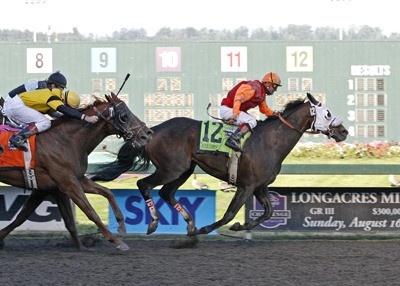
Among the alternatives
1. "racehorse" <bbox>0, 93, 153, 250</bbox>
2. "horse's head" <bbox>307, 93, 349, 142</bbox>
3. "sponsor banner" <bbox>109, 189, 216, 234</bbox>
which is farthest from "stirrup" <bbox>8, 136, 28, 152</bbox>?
"horse's head" <bbox>307, 93, 349, 142</bbox>

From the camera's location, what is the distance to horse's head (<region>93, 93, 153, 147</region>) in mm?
8070

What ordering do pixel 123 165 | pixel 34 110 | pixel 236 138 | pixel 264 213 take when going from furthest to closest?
pixel 123 165, pixel 264 213, pixel 236 138, pixel 34 110

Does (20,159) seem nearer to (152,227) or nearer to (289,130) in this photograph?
(152,227)

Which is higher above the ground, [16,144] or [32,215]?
[16,144]

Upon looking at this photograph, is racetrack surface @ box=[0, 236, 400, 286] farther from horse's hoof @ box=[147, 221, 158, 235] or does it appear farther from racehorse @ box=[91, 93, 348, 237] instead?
racehorse @ box=[91, 93, 348, 237]

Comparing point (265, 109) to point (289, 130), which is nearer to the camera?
point (289, 130)

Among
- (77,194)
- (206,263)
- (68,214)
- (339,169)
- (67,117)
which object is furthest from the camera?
(339,169)

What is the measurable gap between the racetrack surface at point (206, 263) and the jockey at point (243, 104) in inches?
45.1

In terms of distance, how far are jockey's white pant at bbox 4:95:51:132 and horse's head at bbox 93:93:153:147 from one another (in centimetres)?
51

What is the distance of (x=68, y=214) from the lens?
848 cm

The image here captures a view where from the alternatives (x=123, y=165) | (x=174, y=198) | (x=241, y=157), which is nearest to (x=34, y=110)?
(x=123, y=165)

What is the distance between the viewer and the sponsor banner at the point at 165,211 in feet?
30.8

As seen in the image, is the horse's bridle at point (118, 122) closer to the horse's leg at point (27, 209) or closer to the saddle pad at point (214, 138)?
the saddle pad at point (214, 138)

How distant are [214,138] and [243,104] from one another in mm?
630
